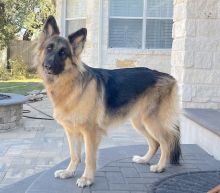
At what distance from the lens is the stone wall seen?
523cm

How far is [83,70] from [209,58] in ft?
7.86

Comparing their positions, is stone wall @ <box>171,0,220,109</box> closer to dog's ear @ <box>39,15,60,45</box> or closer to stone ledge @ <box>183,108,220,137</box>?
stone ledge @ <box>183,108,220,137</box>

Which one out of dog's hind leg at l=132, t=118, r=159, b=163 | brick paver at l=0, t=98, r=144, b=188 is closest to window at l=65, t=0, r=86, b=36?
brick paver at l=0, t=98, r=144, b=188

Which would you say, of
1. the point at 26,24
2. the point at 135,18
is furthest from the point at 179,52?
the point at 26,24

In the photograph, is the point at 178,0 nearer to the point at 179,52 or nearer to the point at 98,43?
the point at 179,52

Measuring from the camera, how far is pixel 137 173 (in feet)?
12.0

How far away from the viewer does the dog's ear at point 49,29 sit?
3.44 meters

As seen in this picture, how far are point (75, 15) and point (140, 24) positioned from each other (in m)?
1.98

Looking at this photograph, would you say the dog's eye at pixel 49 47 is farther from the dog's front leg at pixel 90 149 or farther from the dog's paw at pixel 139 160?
the dog's paw at pixel 139 160

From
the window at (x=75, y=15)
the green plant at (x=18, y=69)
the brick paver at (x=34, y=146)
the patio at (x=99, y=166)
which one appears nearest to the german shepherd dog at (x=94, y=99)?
the patio at (x=99, y=166)

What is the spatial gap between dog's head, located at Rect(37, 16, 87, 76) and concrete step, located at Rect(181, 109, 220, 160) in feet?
5.78

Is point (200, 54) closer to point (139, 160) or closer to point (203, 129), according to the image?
point (203, 129)

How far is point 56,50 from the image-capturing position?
3318 millimetres

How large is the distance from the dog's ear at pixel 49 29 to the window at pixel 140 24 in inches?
255
